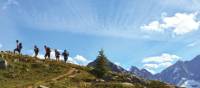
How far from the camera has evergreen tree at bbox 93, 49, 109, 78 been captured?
7969 centimetres

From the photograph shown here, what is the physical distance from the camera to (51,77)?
72000 mm

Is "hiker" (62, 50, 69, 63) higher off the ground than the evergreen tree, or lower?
higher

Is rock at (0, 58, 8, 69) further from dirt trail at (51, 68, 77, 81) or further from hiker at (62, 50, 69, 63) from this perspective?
hiker at (62, 50, 69, 63)

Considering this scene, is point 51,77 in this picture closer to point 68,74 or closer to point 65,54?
point 68,74

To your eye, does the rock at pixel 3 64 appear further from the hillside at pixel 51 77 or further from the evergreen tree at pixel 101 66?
the evergreen tree at pixel 101 66

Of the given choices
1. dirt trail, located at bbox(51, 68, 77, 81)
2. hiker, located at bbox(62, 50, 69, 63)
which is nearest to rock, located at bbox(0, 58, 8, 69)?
dirt trail, located at bbox(51, 68, 77, 81)

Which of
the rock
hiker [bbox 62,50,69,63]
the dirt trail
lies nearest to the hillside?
the dirt trail

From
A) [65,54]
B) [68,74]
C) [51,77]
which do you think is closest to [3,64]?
[51,77]

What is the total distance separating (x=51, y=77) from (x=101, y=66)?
41.1 ft

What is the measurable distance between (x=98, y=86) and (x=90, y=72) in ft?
45.8

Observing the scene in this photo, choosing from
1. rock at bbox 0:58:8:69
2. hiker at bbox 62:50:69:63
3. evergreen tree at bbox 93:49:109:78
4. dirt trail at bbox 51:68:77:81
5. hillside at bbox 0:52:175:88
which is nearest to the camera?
hillside at bbox 0:52:175:88

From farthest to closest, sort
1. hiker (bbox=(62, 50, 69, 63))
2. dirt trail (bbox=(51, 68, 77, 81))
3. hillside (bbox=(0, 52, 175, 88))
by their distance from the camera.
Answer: hiker (bbox=(62, 50, 69, 63)) → dirt trail (bbox=(51, 68, 77, 81)) → hillside (bbox=(0, 52, 175, 88))

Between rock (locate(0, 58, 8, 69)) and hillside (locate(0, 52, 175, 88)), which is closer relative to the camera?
hillside (locate(0, 52, 175, 88))

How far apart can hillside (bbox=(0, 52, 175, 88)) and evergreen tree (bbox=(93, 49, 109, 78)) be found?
1.36 metres
